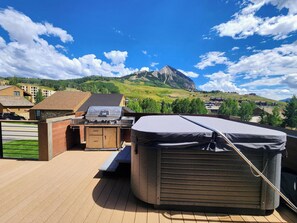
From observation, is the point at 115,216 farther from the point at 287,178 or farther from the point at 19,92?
the point at 19,92

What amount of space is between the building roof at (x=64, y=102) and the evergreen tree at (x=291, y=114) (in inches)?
2029

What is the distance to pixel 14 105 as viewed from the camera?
27.6 m

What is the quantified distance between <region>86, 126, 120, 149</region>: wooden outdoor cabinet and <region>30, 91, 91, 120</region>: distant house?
1731cm

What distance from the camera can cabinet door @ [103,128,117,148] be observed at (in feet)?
16.1

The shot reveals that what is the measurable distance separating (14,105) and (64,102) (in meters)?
12.5

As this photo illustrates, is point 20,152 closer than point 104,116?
No

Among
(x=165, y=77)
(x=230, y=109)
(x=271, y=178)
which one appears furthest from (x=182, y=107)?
(x=165, y=77)

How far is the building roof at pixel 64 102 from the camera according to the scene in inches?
836

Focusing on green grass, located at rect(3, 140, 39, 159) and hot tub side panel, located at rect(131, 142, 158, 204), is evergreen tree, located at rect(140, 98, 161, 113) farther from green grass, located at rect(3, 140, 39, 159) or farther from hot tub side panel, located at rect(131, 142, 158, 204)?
hot tub side panel, located at rect(131, 142, 158, 204)

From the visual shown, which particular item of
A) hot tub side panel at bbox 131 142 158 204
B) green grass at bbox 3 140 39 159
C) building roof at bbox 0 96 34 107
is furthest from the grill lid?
building roof at bbox 0 96 34 107

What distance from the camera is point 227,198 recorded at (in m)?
2.02

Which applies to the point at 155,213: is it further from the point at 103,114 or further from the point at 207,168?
the point at 103,114

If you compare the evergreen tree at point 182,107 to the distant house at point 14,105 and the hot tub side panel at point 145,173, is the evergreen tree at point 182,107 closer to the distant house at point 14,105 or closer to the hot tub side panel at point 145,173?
the distant house at point 14,105

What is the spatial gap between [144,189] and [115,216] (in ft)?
1.48
